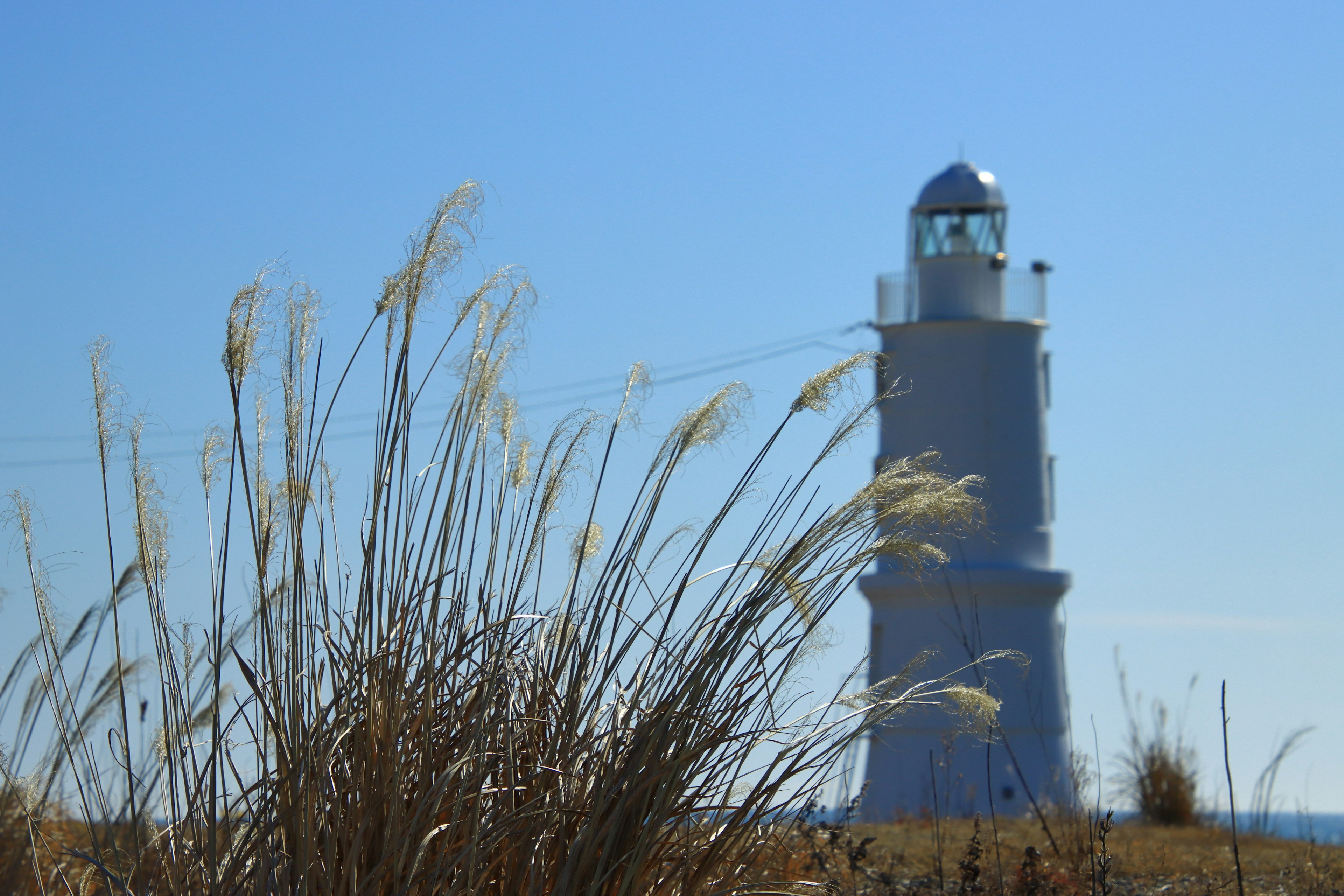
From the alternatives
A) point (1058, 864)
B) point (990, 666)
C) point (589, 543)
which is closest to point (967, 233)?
point (990, 666)

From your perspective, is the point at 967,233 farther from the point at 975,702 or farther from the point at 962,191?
the point at 975,702

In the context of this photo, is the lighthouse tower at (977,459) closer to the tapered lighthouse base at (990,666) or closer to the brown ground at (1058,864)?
the tapered lighthouse base at (990,666)

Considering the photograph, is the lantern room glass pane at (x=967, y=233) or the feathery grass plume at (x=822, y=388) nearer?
the feathery grass plume at (x=822, y=388)

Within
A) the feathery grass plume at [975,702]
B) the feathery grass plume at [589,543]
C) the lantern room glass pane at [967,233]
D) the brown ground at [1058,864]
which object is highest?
the lantern room glass pane at [967,233]

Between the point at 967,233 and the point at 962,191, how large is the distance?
1.33 ft

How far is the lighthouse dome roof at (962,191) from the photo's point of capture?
12.4m

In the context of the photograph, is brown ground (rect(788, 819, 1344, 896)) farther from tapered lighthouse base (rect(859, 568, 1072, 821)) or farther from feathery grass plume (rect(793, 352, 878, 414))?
tapered lighthouse base (rect(859, 568, 1072, 821))

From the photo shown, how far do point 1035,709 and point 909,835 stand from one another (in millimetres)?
5517

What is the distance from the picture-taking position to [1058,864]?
164 inches

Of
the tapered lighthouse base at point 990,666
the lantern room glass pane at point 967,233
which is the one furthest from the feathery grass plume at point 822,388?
the lantern room glass pane at point 967,233

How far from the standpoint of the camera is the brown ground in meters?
3.51

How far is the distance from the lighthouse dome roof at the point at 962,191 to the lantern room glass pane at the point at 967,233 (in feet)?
0.35

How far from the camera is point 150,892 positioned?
1948mm

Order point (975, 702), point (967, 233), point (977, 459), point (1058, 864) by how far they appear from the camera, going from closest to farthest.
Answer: point (975, 702), point (1058, 864), point (977, 459), point (967, 233)
